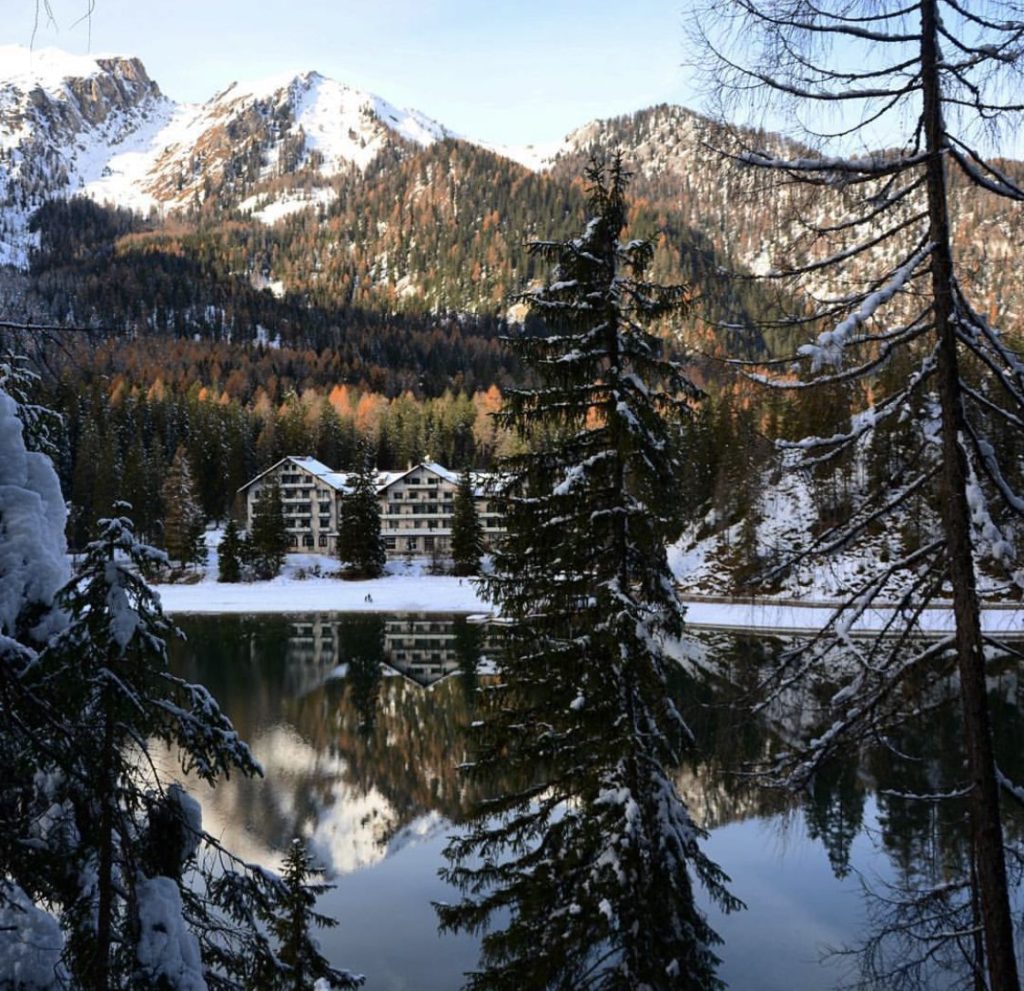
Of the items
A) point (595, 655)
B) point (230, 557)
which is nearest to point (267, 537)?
point (230, 557)

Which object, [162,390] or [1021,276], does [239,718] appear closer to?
[1021,276]

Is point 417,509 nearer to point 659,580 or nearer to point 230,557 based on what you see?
point 230,557

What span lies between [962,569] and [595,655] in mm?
5669

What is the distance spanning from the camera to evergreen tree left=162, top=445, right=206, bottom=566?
2985 inches

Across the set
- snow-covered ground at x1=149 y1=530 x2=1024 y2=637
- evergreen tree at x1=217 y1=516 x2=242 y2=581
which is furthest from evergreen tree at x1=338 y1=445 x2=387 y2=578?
evergreen tree at x1=217 y1=516 x2=242 y2=581

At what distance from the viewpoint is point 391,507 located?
91.7m

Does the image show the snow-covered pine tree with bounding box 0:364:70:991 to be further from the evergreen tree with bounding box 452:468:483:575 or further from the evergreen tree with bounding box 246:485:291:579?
the evergreen tree with bounding box 246:485:291:579

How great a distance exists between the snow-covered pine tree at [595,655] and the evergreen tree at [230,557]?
67370mm

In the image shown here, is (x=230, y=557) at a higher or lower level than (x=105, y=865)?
higher

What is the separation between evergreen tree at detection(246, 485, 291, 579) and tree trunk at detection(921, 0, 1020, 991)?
75494 mm

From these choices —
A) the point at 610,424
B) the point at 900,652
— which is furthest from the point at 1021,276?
the point at 610,424

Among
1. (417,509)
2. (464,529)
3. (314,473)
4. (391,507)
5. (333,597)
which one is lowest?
(333,597)

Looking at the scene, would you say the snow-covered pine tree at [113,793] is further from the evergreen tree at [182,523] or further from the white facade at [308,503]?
the white facade at [308,503]

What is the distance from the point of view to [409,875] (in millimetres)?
20062
